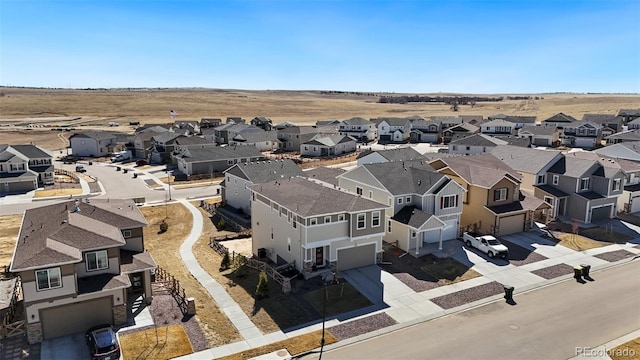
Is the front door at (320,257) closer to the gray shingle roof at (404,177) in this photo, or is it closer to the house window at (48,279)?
the gray shingle roof at (404,177)

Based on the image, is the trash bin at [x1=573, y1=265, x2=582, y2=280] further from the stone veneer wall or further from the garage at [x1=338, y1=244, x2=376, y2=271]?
the stone veneer wall

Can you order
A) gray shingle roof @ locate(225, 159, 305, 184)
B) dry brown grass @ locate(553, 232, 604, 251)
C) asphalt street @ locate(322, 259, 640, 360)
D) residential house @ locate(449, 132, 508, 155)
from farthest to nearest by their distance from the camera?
residential house @ locate(449, 132, 508, 155) → gray shingle roof @ locate(225, 159, 305, 184) → dry brown grass @ locate(553, 232, 604, 251) → asphalt street @ locate(322, 259, 640, 360)

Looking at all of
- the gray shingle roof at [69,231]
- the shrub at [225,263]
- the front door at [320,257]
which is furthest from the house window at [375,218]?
the gray shingle roof at [69,231]

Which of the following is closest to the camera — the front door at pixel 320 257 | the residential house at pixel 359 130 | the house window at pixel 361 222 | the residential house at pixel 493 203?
the front door at pixel 320 257

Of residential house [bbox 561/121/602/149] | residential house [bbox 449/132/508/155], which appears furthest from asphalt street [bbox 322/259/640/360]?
residential house [bbox 561/121/602/149]

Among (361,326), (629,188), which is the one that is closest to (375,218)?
(361,326)

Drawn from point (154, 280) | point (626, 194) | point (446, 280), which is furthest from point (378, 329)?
point (626, 194)
